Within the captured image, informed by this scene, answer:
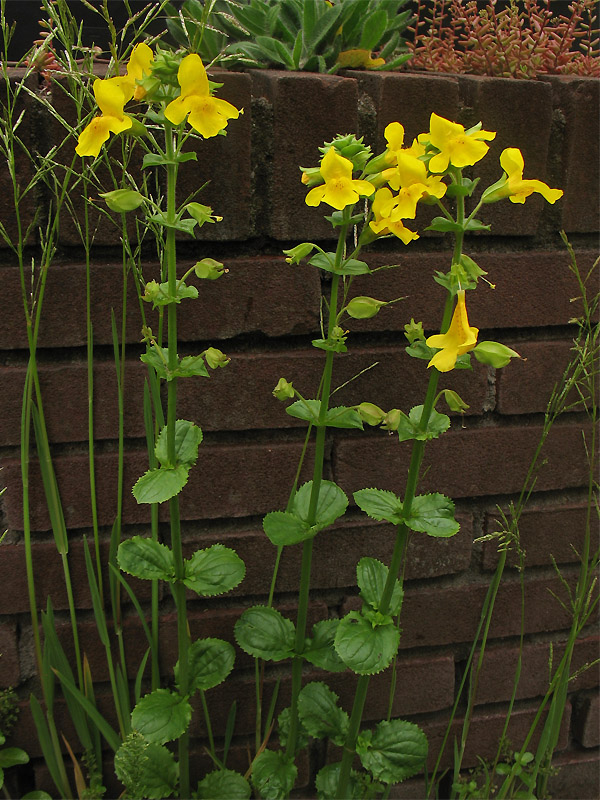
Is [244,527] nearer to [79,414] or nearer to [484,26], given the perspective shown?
[79,414]

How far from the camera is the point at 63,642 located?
3.79ft

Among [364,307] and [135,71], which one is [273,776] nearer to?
[364,307]

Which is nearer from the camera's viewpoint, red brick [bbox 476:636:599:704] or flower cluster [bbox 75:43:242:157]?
flower cluster [bbox 75:43:242:157]

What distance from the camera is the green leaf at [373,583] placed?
98 cm

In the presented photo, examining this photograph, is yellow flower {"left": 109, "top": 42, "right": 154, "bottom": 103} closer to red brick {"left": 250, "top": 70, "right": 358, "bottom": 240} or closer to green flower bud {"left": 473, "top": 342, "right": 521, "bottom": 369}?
red brick {"left": 250, "top": 70, "right": 358, "bottom": 240}

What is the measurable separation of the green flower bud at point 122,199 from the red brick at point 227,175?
21 cm

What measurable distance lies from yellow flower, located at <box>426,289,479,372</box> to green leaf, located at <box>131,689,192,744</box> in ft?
2.06

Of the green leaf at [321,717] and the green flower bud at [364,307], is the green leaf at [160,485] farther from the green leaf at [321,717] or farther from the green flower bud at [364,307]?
the green leaf at [321,717]

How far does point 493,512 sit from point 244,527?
449mm

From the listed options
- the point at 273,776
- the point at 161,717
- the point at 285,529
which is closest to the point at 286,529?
the point at 285,529

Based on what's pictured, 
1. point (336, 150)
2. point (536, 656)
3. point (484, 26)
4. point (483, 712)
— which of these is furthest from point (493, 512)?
point (484, 26)

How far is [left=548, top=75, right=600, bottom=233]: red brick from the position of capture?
1.08m

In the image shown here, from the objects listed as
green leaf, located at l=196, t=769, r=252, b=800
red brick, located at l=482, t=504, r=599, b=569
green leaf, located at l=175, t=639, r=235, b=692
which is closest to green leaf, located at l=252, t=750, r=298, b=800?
green leaf, located at l=196, t=769, r=252, b=800

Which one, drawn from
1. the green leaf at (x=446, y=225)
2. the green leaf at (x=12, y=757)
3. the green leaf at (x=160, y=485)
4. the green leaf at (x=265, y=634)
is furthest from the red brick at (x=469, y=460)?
the green leaf at (x=12, y=757)
